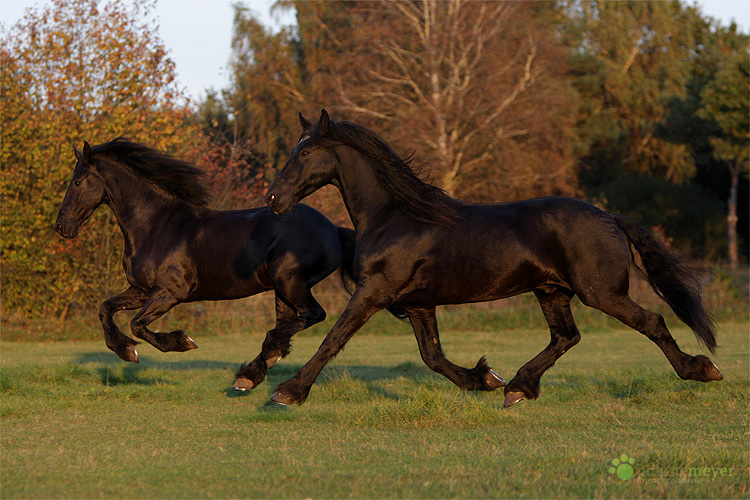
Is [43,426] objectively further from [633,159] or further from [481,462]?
[633,159]

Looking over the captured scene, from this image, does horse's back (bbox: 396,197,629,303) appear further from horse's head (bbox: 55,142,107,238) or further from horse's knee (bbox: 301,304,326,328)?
horse's head (bbox: 55,142,107,238)

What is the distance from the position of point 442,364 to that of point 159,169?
3366 millimetres

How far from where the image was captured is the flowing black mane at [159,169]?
330 inches

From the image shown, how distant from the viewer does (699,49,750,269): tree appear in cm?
3272

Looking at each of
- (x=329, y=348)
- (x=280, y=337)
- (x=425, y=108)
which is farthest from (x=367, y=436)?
(x=425, y=108)

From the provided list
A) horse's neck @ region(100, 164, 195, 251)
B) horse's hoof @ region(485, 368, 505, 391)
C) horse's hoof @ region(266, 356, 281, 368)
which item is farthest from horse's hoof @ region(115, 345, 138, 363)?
horse's hoof @ region(485, 368, 505, 391)

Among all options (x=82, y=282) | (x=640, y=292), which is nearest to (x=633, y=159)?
(x=640, y=292)

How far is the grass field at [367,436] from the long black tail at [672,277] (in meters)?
0.80

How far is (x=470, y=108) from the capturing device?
98.8 ft

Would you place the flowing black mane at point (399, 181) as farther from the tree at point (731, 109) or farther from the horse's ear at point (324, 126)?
the tree at point (731, 109)

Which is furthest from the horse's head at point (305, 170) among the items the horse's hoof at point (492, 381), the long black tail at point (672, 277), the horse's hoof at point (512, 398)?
the long black tail at point (672, 277)

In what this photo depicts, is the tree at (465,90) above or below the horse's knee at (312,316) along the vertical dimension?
above

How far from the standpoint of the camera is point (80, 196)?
836 cm

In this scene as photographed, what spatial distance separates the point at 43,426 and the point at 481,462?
3383 mm
